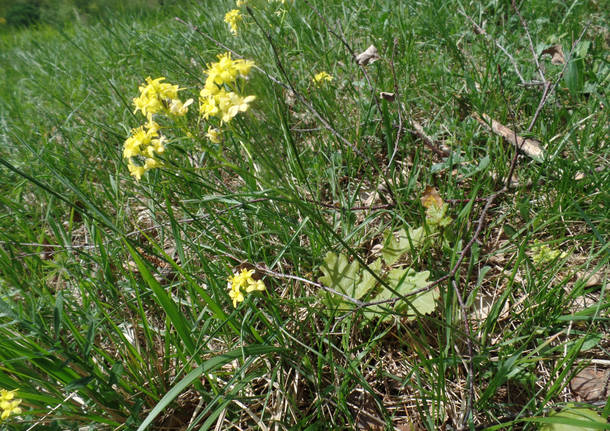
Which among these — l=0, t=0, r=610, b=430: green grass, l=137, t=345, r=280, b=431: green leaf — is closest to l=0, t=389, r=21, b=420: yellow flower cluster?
l=0, t=0, r=610, b=430: green grass

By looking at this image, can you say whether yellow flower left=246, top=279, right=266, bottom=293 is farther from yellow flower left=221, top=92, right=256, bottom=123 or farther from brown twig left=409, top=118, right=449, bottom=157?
brown twig left=409, top=118, right=449, bottom=157

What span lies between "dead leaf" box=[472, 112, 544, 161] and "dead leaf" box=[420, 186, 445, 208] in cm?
43

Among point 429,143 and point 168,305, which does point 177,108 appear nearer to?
point 168,305

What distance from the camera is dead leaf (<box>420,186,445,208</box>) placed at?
1.59 meters

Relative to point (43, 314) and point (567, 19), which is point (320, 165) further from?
point (567, 19)

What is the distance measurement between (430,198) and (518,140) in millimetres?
578

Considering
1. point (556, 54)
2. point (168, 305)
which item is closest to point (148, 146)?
point (168, 305)

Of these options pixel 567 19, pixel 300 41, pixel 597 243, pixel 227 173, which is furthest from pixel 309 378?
pixel 567 19

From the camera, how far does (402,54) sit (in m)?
2.31

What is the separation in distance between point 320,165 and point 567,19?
1.84 meters

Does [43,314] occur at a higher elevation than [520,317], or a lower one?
higher

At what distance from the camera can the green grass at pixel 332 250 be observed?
1.22m

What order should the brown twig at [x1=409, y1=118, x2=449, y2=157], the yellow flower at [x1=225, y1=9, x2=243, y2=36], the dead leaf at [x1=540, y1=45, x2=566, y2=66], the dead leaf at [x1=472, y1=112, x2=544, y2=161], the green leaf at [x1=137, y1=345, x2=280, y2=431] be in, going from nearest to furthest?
the green leaf at [x1=137, y1=345, x2=280, y2=431]
the dead leaf at [x1=472, y1=112, x2=544, y2=161]
the brown twig at [x1=409, y1=118, x2=449, y2=157]
the dead leaf at [x1=540, y1=45, x2=566, y2=66]
the yellow flower at [x1=225, y1=9, x2=243, y2=36]

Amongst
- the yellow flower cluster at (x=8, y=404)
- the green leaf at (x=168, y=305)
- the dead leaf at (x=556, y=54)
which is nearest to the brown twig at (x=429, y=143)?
the dead leaf at (x=556, y=54)
